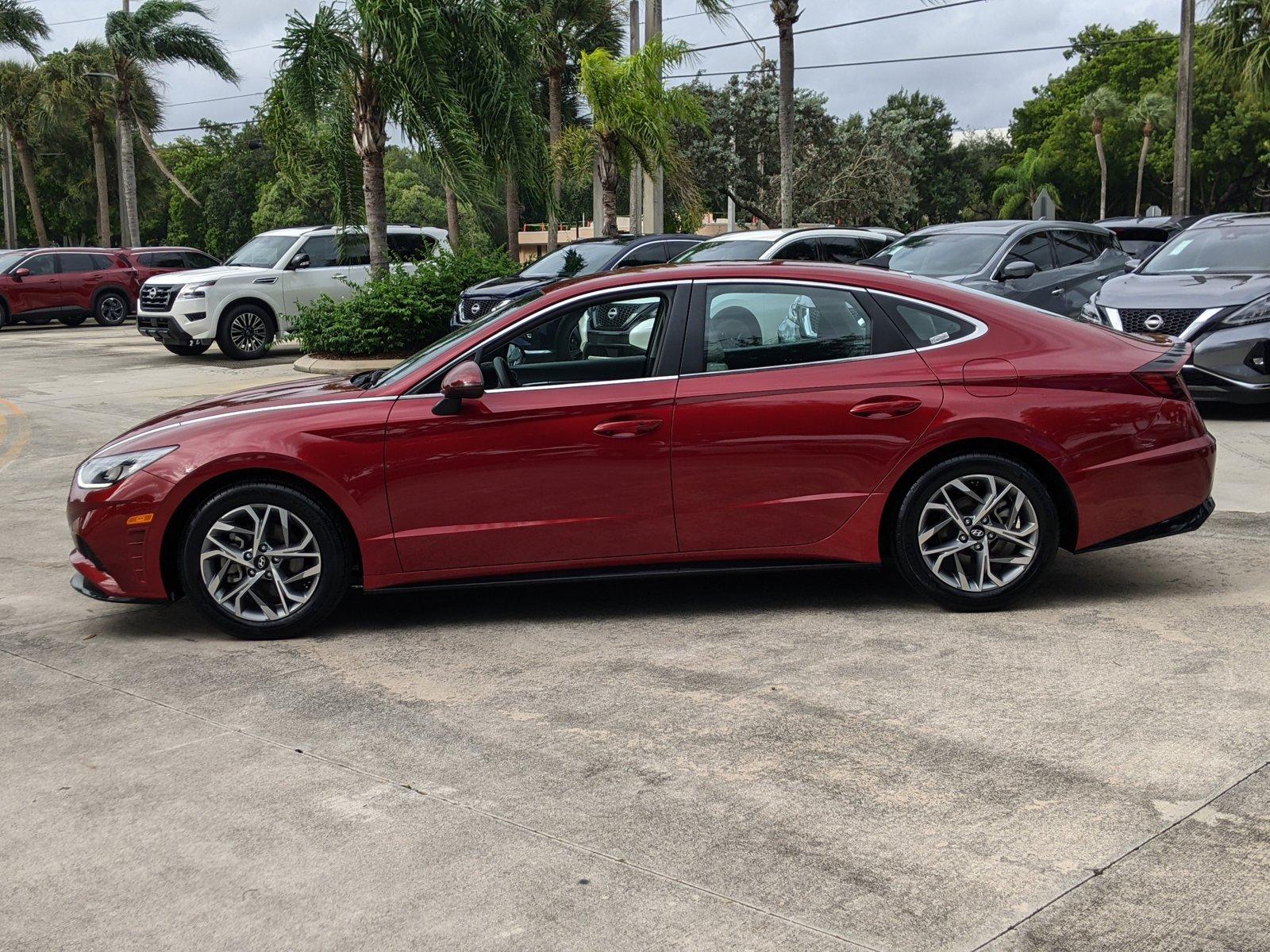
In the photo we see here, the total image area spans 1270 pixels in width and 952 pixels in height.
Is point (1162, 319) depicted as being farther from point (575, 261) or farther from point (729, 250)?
point (575, 261)

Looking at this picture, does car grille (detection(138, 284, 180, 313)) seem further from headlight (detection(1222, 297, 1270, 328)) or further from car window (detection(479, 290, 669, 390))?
car window (detection(479, 290, 669, 390))

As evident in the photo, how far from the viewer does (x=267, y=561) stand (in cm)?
587

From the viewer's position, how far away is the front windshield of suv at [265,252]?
20734 mm

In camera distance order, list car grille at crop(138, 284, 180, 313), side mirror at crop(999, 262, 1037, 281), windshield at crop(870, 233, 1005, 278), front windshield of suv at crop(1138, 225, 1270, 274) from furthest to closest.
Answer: car grille at crop(138, 284, 180, 313) < windshield at crop(870, 233, 1005, 278) < side mirror at crop(999, 262, 1037, 281) < front windshield of suv at crop(1138, 225, 1270, 274)

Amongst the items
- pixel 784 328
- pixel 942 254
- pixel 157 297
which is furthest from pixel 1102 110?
pixel 784 328

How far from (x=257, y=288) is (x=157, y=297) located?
1646 millimetres

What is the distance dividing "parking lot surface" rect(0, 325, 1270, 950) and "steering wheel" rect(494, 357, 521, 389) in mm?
1077

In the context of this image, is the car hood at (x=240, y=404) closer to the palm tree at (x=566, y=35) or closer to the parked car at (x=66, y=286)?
the parked car at (x=66, y=286)

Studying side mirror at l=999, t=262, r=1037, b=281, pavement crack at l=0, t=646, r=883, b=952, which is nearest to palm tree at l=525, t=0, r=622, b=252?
side mirror at l=999, t=262, r=1037, b=281

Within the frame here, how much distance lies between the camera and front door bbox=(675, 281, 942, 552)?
5855mm

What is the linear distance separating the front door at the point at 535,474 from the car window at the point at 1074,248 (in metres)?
10.7

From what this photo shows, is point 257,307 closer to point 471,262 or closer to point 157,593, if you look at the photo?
point 471,262

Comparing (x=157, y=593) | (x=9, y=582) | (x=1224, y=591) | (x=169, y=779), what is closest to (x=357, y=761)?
(x=169, y=779)

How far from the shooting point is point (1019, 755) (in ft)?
14.3
